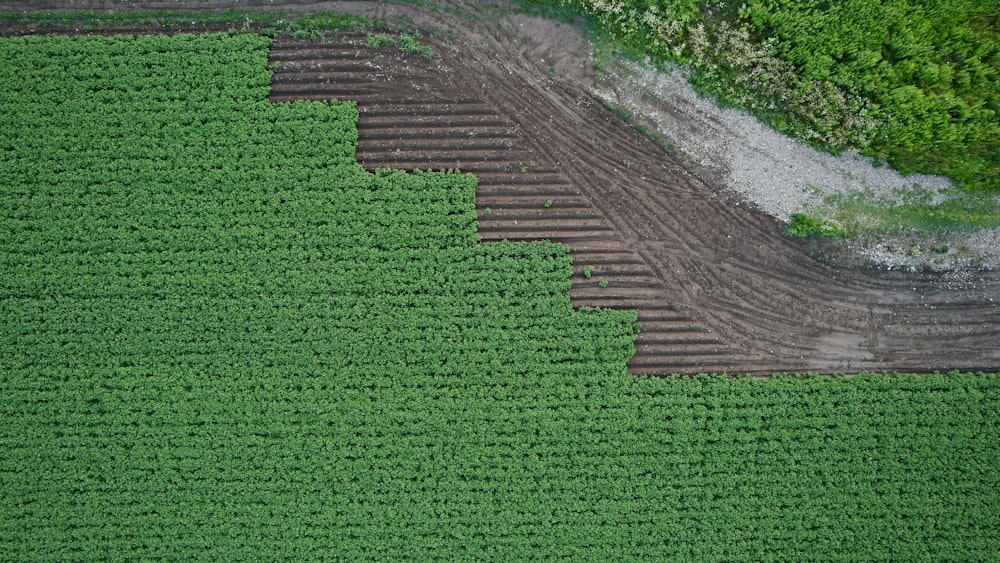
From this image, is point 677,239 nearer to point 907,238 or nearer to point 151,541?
point 907,238

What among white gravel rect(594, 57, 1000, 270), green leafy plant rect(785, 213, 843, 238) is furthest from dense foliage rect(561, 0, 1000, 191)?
green leafy plant rect(785, 213, 843, 238)

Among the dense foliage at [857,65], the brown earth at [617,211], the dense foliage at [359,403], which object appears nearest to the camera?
the dense foliage at [359,403]

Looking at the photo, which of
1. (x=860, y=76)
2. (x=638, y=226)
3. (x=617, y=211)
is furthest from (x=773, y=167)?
(x=617, y=211)

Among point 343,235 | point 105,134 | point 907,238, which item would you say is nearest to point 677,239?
point 907,238

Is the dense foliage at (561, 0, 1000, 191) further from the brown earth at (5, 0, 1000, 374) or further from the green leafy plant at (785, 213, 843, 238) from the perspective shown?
the brown earth at (5, 0, 1000, 374)

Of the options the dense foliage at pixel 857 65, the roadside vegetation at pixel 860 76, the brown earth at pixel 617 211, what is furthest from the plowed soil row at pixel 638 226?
the dense foliage at pixel 857 65

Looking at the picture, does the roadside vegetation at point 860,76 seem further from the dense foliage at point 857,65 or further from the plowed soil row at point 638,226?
the plowed soil row at point 638,226
